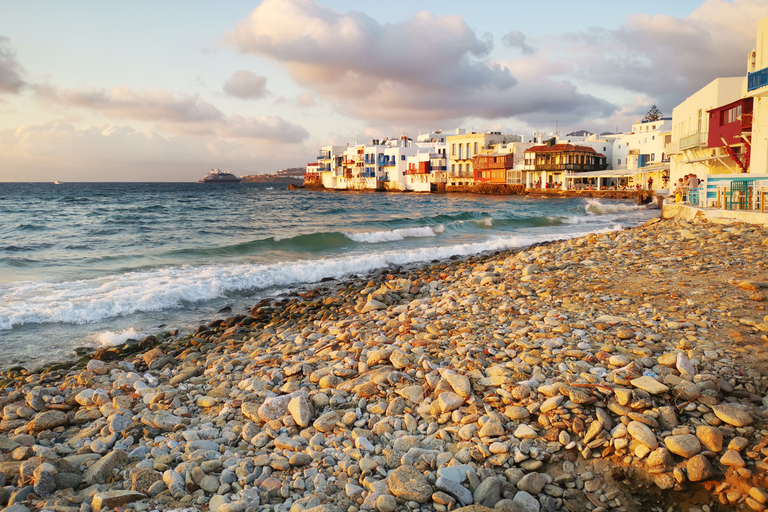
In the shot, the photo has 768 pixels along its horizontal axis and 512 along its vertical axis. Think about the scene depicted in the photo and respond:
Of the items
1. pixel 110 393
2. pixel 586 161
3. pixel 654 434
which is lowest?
pixel 110 393

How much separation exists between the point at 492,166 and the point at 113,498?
75.0 metres

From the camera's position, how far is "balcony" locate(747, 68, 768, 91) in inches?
695

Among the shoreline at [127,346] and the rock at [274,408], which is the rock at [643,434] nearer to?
the rock at [274,408]

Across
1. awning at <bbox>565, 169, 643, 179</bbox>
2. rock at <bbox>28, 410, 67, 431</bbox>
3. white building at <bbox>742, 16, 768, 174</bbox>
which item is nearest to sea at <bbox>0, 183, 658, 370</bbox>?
rock at <bbox>28, 410, 67, 431</bbox>

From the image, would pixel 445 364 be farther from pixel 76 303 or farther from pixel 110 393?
pixel 76 303

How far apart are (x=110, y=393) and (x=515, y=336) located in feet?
15.3

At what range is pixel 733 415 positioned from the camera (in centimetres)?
351

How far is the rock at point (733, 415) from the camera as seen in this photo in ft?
11.4

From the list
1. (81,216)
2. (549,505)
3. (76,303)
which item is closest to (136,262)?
(76,303)

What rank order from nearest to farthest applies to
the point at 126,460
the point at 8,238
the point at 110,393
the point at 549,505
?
the point at 549,505, the point at 126,460, the point at 110,393, the point at 8,238

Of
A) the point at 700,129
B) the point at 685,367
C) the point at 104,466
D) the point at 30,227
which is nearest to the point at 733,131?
the point at 700,129

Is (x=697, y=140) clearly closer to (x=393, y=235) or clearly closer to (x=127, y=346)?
(x=393, y=235)

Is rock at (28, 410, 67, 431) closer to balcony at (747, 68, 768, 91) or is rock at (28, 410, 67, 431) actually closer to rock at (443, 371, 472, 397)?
rock at (443, 371, 472, 397)

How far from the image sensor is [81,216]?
34844 millimetres
